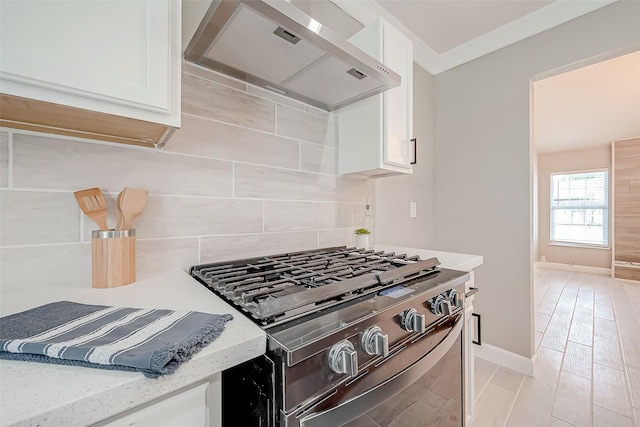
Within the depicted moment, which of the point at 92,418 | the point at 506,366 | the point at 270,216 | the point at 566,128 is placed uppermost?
the point at 566,128

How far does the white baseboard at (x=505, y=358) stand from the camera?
6.19 feet

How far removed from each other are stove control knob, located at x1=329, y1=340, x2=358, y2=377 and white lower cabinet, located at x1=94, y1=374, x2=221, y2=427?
0.25m

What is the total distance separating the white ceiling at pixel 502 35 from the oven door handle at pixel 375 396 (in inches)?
73.9

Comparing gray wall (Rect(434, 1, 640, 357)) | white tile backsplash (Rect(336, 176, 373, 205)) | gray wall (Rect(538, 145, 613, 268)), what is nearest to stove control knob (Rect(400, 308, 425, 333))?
white tile backsplash (Rect(336, 176, 373, 205))

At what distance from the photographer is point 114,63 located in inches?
25.6

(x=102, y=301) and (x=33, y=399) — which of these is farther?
(x=102, y=301)

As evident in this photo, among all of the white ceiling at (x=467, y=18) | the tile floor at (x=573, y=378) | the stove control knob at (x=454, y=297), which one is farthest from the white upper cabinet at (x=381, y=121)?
the tile floor at (x=573, y=378)

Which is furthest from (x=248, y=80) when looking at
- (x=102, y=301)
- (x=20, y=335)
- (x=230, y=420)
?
(x=230, y=420)

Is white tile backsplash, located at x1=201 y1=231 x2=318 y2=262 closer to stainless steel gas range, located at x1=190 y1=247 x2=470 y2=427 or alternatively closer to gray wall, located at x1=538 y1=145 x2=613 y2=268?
stainless steel gas range, located at x1=190 y1=247 x2=470 y2=427

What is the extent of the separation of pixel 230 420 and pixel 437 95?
2.71 m

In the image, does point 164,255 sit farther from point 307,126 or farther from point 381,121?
point 381,121

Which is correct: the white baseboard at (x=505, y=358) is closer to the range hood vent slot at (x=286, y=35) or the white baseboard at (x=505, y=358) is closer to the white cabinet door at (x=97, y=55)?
the range hood vent slot at (x=286, y=35)

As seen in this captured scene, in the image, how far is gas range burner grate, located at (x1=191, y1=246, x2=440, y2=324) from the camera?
0.61 m

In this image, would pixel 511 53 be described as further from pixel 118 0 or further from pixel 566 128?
pixel 566 128
